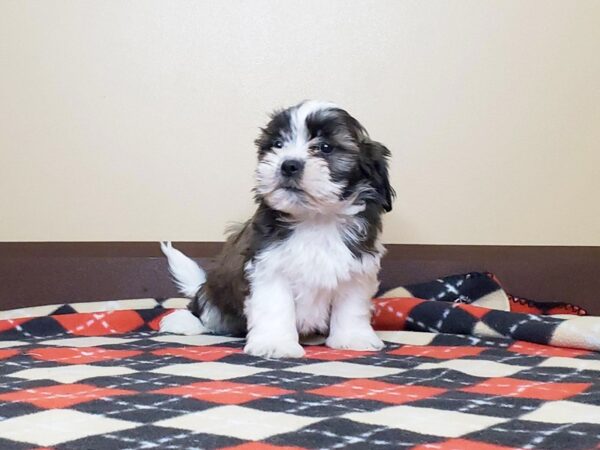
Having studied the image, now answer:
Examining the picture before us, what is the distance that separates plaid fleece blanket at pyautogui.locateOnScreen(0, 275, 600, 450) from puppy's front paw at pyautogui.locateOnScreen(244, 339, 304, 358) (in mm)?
28

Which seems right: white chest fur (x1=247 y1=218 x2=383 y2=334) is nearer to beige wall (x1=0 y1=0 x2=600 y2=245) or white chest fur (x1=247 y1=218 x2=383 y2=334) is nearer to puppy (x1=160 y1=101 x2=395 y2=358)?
puppy (x1=160 y1=101 x2=395 y2=358)

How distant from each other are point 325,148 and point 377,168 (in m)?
0.16

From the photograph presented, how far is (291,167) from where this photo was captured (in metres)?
1.96

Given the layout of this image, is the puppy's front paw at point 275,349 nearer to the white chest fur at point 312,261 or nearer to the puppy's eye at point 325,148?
the white chest fur at point 312,261

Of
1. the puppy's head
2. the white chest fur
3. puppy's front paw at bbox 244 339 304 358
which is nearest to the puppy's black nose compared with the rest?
the puppy's head

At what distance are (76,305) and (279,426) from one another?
1.38 m

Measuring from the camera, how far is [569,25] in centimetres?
271

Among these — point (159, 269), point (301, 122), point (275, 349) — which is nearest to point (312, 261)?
point (275, 349)

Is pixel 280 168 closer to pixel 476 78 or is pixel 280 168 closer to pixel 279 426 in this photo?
pixel 279 426

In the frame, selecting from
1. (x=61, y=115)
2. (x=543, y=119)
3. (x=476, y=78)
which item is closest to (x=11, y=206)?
(x=61, y=115)

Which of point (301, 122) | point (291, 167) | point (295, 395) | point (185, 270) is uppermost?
point (301, 122)

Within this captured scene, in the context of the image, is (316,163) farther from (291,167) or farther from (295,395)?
(295,395)

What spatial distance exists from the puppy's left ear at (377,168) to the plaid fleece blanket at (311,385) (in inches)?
14.7

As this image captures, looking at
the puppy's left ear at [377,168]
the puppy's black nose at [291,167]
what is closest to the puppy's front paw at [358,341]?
the puppy's left ear at [377,168]
